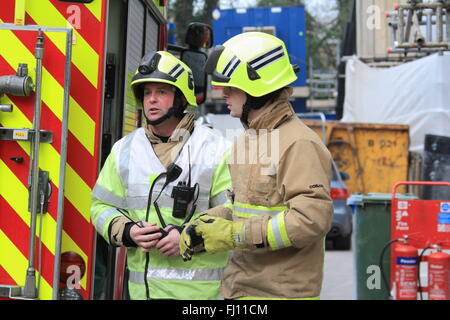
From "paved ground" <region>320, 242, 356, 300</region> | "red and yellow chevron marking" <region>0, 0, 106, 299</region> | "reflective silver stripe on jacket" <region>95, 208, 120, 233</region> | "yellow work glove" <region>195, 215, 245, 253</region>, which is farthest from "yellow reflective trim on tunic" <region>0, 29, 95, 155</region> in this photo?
"paved ground" <region>320, 242, 356, 300</region>

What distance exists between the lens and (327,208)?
2389 mm

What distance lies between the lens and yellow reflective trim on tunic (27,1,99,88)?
10.5 ft

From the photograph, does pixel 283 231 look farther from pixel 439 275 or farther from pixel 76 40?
pixel 439 275

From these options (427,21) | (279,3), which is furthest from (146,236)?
(279,3)

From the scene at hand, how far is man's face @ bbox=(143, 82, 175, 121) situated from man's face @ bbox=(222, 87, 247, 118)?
47 centimetres

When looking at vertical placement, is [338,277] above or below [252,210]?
below

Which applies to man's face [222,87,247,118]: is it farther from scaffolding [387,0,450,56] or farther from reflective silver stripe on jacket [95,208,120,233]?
scaffolding [387,0,450,56]

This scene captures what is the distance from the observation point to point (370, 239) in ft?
19.8

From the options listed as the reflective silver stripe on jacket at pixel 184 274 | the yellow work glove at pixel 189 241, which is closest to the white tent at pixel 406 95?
the reflective silver stripe on jacket at pixel 184 274

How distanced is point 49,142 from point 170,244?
791mm

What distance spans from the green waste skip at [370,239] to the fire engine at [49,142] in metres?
3.35

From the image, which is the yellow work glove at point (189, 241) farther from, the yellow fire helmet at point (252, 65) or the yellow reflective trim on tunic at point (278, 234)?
the yellow fire helmet at point (252, 65)

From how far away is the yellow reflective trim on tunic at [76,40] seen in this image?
3.21m
